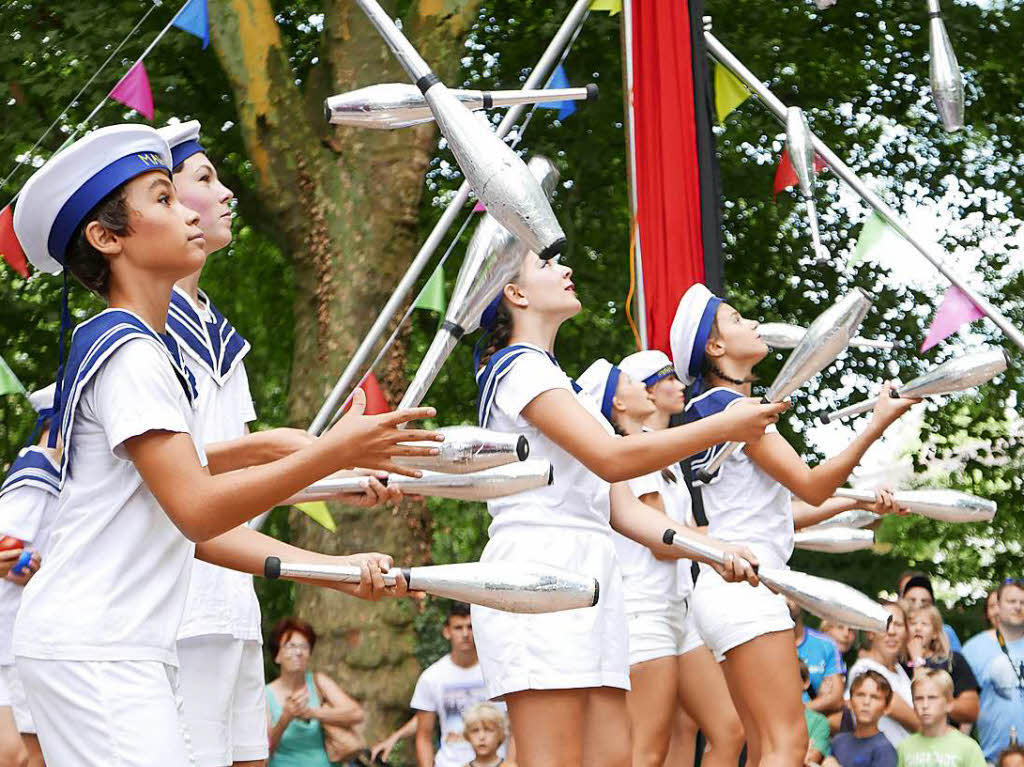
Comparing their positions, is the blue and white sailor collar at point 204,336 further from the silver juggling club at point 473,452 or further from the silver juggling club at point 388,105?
the silver juggling club at point 473,452

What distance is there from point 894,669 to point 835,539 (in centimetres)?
203

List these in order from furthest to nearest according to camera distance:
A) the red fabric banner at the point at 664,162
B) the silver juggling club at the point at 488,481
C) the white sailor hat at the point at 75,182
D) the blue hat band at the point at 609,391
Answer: the red fabric banner at the point at 664,162
the blue hat band at the point at 609,391
the silver juggling club at the point at 488,481
the white sailor hat at the point at 75,182

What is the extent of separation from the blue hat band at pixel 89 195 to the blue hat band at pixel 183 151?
949 millimetres

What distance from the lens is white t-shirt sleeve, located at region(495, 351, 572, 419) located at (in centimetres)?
377

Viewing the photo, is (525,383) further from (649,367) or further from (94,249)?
(649,367)

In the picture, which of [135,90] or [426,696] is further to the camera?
[426,696]

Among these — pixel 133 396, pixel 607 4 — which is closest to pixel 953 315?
pixel 607 4

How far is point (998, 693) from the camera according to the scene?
746 cm

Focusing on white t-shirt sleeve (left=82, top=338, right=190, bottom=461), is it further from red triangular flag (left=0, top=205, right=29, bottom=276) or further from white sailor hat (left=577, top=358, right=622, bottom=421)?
red triangular flag (left=0, top=205, right=29, bottom=276)

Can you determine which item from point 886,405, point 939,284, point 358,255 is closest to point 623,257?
point 939,284

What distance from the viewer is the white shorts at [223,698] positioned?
337 cm

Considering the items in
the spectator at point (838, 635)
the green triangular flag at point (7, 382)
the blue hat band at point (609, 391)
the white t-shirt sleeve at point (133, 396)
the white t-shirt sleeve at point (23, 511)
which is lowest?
the spectator at point (838, 635)

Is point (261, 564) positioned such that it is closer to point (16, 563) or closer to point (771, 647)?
point (16, 563)

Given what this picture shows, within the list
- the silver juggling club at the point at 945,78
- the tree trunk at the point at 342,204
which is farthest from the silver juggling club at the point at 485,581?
the tree trunk at the point at 342,204
